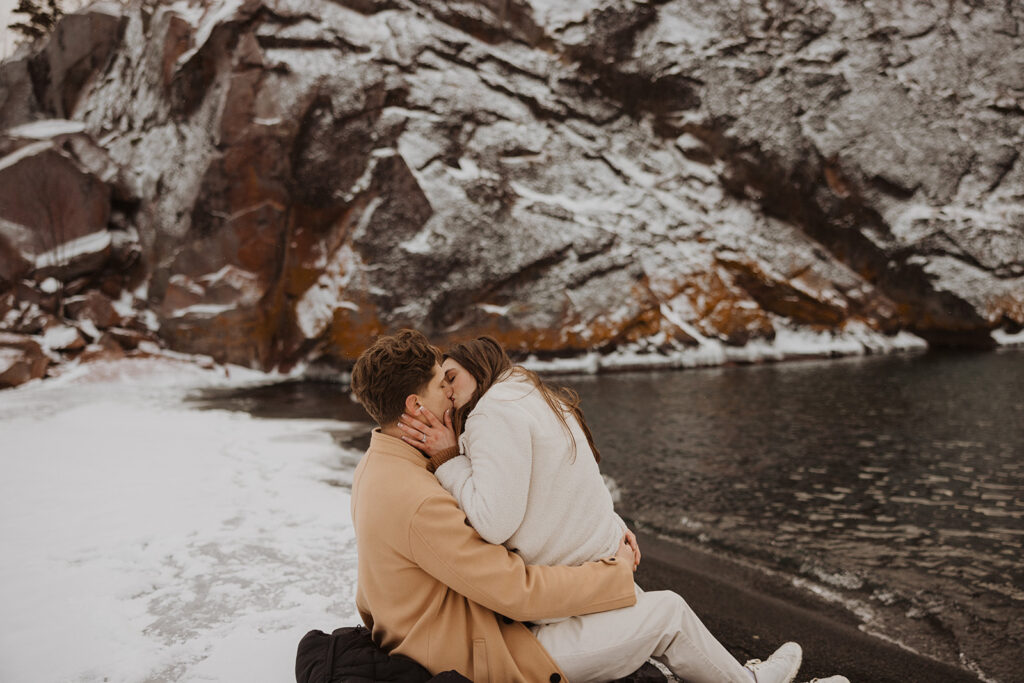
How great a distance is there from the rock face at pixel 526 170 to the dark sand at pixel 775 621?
76.3 feet

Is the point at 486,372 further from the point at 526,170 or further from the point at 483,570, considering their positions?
the point at 526,170

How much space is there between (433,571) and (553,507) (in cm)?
60

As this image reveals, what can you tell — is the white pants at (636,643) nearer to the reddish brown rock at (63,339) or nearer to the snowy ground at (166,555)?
the snowy ground at (166,555)

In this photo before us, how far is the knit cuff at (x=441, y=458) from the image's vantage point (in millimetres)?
2888

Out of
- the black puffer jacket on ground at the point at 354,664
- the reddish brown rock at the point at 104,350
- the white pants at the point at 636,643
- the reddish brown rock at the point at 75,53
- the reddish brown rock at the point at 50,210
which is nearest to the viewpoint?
the black puffer jacket on ground at the point at 354,664

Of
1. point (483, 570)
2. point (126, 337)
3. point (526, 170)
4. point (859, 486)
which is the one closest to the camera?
point (483, 570)

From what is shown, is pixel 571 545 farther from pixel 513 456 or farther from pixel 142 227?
pixel 142 227

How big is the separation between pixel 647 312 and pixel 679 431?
18.4 meters

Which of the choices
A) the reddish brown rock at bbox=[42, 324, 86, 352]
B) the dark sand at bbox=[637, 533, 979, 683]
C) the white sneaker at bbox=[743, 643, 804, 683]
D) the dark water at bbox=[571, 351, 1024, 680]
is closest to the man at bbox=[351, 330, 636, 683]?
the white sneaker at bbox=[743, 643, 804, 683]

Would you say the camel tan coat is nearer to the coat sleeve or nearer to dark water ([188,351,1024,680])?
the coat sleeve

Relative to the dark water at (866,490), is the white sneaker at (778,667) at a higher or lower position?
higher

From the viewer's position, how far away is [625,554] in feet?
9.88

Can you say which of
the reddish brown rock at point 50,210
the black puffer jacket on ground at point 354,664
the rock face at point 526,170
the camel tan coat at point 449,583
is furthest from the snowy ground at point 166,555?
the reddish brown rock at point 50,210

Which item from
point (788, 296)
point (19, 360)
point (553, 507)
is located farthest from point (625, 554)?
point (788, 296)
